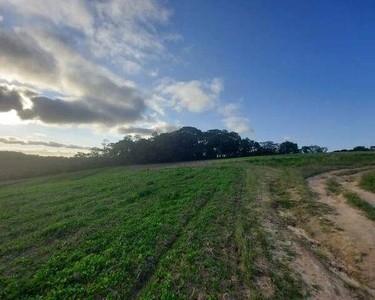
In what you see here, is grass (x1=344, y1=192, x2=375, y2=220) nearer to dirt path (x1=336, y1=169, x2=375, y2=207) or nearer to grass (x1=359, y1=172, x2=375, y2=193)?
dirt path (x1=336, y1=169, x2=375, y2=207)

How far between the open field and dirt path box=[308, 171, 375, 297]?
0.18ft

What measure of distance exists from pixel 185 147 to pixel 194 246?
277 feet

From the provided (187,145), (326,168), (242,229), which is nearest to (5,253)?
(242,229)

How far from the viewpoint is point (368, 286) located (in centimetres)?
1159

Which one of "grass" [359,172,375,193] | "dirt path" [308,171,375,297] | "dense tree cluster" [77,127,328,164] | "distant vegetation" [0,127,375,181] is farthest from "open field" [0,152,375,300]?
"dense tree cluster" [77,127,328,164]

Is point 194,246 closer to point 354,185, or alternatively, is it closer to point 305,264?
point 305,264

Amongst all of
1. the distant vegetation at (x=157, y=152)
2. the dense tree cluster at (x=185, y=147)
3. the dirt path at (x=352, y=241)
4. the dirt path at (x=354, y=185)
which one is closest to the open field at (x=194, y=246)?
the dirt path at (x=352, y=241)

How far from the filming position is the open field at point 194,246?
11.1 metres

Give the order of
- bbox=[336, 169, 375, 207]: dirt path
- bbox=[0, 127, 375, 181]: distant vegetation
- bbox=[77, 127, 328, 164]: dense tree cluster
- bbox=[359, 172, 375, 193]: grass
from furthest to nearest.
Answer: bbox=[77, 127, 328, 164]: dense tree cluster
bbox=[0, 127, 375, 181]: distant vegetation
bbox=[359, 172, 375, 193]: grass
bbox=[336, 169, 375, 207]: dirt path

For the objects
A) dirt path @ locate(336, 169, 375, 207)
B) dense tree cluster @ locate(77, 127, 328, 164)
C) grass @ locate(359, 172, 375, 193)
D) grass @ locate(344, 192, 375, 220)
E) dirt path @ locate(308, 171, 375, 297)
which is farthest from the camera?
dense tree cluster @ locate(77, 127, 328, 164)

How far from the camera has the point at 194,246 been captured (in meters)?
14.6

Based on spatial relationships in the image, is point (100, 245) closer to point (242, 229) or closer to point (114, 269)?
point (114, 269)

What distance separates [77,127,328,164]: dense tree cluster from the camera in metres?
94.2

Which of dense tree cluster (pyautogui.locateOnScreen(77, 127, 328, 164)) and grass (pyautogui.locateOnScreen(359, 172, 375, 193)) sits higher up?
dense tree cluster (pyautogui.locateOnScreen(77, 127, 328, 164))
